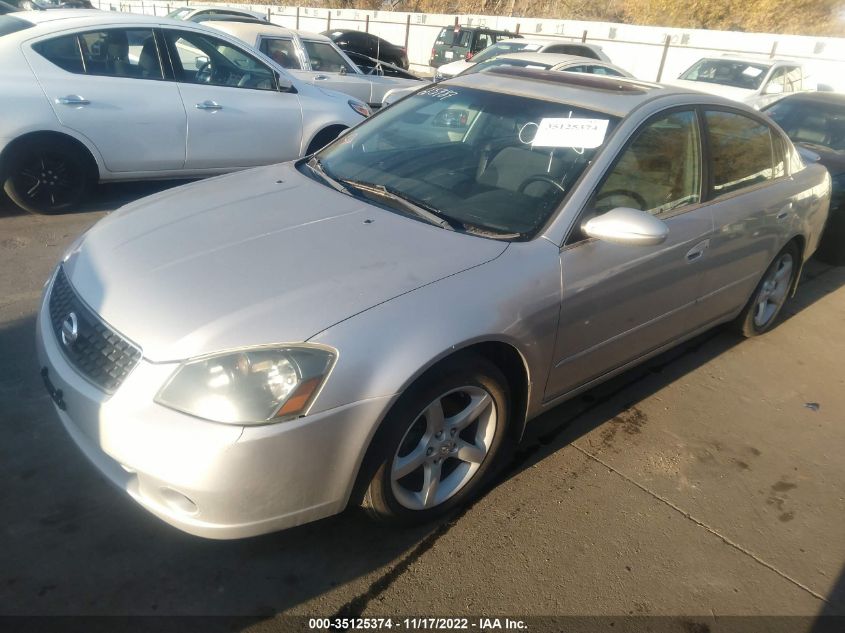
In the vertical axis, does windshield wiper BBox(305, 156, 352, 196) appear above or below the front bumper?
above

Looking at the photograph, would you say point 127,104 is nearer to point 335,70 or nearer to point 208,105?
point 208,105

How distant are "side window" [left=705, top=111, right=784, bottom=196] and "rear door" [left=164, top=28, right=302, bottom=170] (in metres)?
4.15

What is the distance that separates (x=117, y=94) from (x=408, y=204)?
12.1ft

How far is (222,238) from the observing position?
104 inches

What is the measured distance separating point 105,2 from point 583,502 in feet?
122

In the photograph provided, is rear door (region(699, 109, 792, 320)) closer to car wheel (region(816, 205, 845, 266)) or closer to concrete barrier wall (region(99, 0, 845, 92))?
car wheel (region(816, 205, 845, 266))

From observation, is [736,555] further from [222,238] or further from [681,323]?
[222,238]

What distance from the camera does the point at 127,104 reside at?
5520 millimetres

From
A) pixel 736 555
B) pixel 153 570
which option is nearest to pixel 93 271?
pixel 153 570

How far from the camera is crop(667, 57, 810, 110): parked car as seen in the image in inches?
498

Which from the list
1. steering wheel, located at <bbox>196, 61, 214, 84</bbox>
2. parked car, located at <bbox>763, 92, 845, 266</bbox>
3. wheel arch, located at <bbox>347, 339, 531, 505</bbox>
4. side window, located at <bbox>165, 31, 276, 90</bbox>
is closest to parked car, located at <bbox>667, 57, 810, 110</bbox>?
parked car, located at <bbox>763, 92, 845, 266</bbox>

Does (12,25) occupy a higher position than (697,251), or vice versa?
(12,25)

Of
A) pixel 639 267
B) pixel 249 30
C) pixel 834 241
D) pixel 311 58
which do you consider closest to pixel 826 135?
pixel 834 241

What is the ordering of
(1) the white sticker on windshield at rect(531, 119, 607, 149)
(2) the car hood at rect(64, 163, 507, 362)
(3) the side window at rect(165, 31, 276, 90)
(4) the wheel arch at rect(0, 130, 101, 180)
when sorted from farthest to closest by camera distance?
(3) the side window at rect(165, 31, 276, 90) < (4) the wheel arch at rect(0, 130, 101, 180) < (1) the white sticker on windshield at rect(531, 119, 607, 149) < (2) the car hood at rect(64, 163, 507, 362)
